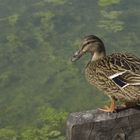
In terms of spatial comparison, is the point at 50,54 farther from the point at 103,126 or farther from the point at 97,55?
the point at 103,126

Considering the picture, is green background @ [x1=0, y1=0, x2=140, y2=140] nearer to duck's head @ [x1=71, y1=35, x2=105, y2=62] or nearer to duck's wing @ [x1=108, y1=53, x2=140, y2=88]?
duck's head @ [x1=71, y1=35, x2=105, y2=62]

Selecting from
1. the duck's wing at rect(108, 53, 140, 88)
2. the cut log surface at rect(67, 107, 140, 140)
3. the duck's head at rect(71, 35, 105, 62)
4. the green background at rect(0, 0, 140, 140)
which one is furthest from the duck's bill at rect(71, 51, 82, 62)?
the green background at rect(0, 0, 140, 140)

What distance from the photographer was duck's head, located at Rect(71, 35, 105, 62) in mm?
3500

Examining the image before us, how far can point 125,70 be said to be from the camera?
3010 millimetres

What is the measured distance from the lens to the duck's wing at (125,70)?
2951mm

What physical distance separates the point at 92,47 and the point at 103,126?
1449 mm

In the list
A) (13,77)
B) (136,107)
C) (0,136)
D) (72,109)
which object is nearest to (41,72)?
(13,77)

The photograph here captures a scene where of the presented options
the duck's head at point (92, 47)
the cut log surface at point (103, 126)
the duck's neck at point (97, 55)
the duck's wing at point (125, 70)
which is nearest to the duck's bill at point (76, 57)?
the duck's head at point (92, 47)

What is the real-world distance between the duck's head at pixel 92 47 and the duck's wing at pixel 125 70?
0.36 meters

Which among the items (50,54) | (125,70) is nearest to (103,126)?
(125,70)

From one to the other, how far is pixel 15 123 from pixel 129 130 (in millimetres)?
3182

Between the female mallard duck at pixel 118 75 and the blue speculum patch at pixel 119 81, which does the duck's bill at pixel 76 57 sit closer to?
the female mallard duck at pixel 118 75

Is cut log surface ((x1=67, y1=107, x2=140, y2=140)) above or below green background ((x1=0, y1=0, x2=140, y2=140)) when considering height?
above

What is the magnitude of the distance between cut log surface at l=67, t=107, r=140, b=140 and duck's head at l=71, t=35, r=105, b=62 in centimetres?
135
